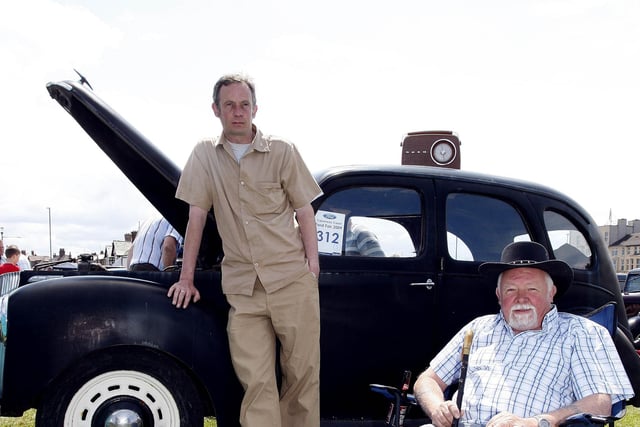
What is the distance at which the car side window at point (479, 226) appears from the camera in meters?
4.40

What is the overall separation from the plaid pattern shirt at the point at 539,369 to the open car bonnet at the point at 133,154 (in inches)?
57.7

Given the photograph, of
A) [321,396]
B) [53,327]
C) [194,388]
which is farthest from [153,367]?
[321,396]

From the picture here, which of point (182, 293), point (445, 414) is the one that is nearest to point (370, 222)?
point (182, 293)

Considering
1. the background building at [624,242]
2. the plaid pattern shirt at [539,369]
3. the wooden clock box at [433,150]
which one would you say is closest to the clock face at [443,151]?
the wooden clock box at [433,150]

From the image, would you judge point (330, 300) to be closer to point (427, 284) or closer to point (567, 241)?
point (427, 284)

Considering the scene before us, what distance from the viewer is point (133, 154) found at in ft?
13.0

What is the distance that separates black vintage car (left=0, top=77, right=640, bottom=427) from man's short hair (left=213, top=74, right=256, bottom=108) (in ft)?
1.65

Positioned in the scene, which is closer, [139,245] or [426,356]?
[426,356]

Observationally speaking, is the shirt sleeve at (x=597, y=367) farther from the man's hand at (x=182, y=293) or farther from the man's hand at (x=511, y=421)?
the man's hand at (x=182, y=293)

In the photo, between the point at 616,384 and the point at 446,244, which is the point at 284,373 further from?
the point at 616,384

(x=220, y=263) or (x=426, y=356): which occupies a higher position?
(x=220, y=263)

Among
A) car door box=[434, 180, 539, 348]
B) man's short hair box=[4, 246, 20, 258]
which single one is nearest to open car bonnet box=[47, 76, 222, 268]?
car door box=[434, 180, 539, 348]

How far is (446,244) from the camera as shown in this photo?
171 inches

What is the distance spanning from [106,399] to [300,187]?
1470 mm
